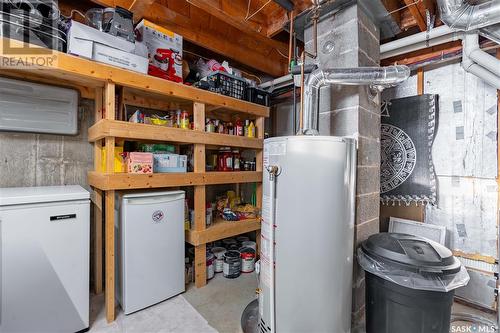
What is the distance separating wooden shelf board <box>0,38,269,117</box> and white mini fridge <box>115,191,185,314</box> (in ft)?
2.92

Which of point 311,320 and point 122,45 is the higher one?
point 122,45

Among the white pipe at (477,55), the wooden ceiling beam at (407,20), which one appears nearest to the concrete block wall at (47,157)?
the wooden ceiling beam at (407,20)

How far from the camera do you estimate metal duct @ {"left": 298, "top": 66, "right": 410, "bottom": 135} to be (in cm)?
148

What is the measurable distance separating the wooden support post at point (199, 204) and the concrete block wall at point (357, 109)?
1115 millimetres

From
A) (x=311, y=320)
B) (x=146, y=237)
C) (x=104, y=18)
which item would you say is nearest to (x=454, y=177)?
(x=311, y=320)

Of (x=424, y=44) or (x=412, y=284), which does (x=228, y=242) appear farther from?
(x=424, y=44)

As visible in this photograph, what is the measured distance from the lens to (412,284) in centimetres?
119

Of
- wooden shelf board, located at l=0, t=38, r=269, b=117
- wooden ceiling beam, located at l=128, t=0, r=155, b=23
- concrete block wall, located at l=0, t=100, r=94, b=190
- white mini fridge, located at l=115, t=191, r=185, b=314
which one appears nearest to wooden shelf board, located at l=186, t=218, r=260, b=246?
white mini fridge, located at l=115, t=191, r=185, b=314

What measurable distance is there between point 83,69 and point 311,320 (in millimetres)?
2198

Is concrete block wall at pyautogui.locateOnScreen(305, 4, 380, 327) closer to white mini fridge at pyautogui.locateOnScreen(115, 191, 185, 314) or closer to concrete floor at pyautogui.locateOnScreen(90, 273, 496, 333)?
concrete floor at pyautogui.locateOnScreen(90, 273, 496, 333)

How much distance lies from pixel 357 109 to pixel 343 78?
267 mm

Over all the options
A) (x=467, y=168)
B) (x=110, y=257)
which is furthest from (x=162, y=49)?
(x=467, y=168)

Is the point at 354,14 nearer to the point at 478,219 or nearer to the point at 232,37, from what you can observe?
the point at 232,37

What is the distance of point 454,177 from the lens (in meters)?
2.14
